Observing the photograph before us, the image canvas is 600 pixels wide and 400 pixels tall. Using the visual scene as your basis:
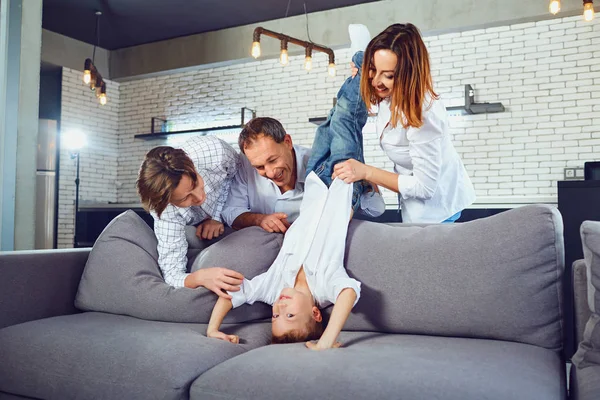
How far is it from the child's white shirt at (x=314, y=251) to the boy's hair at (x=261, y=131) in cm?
28

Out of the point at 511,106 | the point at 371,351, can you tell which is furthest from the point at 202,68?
the point at 371,351

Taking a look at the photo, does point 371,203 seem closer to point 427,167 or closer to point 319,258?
point 427,167

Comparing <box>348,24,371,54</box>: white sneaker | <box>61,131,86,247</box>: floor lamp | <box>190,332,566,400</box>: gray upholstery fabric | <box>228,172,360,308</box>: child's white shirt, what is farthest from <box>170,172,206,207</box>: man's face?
<box>61,131,86,247</box>: floor lamp

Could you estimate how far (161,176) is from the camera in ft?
7.20

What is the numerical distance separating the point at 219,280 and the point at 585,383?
1245mm

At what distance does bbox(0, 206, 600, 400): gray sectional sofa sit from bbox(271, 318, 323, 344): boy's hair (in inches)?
3.9

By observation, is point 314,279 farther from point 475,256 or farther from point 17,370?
point 17,370

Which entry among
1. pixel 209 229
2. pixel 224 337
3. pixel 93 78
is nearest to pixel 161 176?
→ pixel 209 229

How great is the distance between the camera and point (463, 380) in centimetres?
137

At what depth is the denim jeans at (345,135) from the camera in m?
2.33

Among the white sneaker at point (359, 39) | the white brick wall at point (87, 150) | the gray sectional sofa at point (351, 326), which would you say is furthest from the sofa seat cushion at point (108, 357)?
the white brick wall at point (87, 150)

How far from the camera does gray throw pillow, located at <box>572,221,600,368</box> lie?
1575 mm

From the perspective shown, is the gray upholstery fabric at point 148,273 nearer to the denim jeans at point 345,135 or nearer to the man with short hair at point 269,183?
the man with short hair at point 269,183

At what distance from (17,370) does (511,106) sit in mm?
5528
